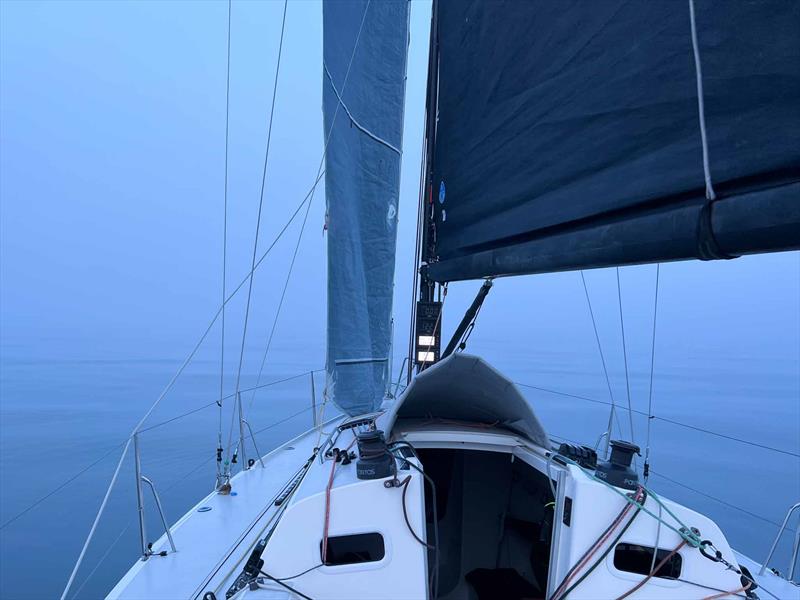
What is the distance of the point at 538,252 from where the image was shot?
1.64 metres

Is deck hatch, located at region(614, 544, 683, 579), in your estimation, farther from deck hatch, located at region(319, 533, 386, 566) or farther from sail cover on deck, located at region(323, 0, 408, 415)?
sail cover on deck, located at region(323, 0, 408, 415)

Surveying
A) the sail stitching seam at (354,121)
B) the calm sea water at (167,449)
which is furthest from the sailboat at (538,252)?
the calm sea water at (167,449)

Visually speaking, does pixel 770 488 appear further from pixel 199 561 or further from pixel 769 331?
pixel 769 331

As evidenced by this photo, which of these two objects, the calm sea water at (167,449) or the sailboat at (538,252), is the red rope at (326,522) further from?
the calm sea water at (167,449)

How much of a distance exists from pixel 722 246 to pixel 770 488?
8032 millimetres

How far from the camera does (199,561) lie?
7.25 feet

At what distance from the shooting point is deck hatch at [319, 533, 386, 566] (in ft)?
5.65

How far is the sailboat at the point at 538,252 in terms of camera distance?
97 cm

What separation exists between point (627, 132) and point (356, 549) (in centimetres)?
179

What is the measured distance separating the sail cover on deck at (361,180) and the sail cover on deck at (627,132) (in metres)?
1.94

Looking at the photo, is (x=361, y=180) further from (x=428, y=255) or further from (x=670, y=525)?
(x=670, y=525)

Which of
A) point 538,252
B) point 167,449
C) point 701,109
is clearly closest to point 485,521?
point 538,252

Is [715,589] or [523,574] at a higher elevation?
→ [715,589]

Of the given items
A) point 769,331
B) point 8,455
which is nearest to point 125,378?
point 8,455
